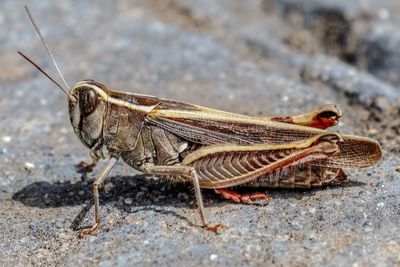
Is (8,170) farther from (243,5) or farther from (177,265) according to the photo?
(243,5)

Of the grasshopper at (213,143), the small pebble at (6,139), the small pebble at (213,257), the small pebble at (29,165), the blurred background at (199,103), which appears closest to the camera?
the small pebble at (213,257)

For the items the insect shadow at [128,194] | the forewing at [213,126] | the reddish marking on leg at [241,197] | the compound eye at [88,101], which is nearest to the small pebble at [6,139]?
the insect shadow at [128,194]

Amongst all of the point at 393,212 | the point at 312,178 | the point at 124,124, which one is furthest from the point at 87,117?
the point at 393,212

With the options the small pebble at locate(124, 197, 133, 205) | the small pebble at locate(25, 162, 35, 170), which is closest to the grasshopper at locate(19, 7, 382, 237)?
the small pebble at locate(124, 197, 133, 205)

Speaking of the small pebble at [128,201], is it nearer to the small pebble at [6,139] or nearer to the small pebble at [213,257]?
the small pebble at [213,257]

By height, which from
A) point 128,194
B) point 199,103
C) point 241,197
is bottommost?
point 128,194

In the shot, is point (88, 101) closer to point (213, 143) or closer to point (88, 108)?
point (88, 108)

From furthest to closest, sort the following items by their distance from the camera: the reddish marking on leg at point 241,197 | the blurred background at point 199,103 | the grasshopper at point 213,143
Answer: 1. the reddish marking on leg at point 241,197
2. the grasshopper at point 213,143
3. the blurred background at point 199,103

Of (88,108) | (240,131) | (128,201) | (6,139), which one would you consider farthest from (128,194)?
(6,139)
